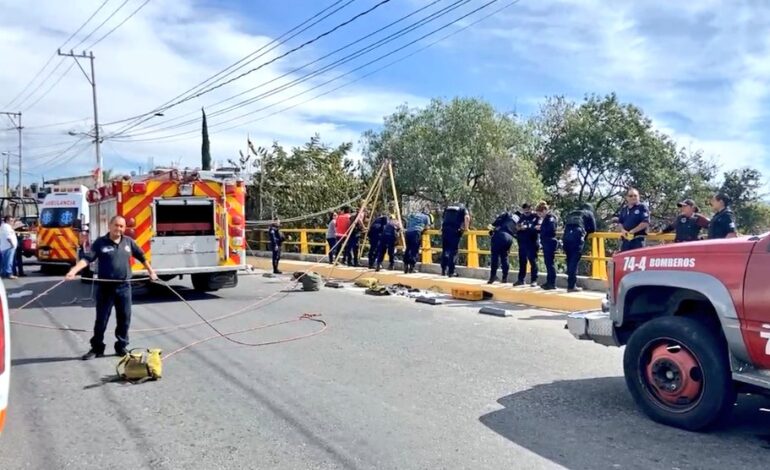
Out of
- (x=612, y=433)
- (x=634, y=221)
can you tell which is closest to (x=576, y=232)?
(x=634, y=221)

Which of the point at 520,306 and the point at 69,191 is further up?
the point at 69,191

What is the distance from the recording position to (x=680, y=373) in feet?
16.3

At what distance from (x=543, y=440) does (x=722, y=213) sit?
5421 mm

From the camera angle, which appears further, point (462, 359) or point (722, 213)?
point (722, 213)

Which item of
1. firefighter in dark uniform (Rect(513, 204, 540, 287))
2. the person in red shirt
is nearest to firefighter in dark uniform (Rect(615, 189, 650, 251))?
firefighter in dark uniform (Rect(513, 204, 540, 287))

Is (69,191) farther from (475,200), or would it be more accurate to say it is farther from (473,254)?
(475,200)

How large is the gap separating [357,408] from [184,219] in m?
8.88

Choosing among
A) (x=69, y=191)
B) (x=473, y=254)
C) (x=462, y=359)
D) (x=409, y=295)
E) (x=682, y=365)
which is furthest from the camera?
(x=69, y=191)

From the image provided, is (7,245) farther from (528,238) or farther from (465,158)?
(465,158)

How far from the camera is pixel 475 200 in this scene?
3139 cm

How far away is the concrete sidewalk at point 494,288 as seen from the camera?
10867mm

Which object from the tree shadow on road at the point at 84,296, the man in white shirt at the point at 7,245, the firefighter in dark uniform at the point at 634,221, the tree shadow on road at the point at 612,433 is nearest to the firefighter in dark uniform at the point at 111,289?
the tree shadow on road at the point at 612,433

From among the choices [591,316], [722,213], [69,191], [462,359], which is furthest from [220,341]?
[69,191]

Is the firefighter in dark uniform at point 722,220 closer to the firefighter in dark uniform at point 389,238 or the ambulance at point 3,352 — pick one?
the ambulance at point 3,352
